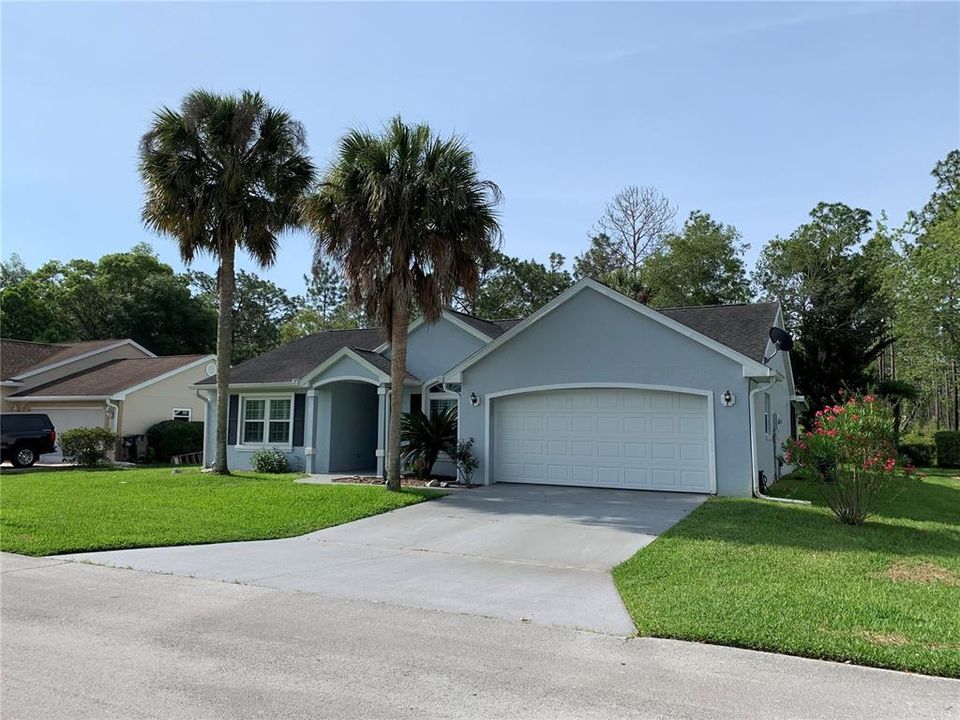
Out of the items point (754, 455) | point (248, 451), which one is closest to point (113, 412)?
point (248, 451)

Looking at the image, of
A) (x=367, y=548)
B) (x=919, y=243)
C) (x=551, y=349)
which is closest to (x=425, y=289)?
(x=551, y=349)

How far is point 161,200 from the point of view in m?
17.2

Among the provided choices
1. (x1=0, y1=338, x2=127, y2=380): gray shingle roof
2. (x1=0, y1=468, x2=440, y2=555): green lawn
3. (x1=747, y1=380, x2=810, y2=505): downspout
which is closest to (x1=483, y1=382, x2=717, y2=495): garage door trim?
(x1=747, y1=380, x2=810, y2=505): downspout

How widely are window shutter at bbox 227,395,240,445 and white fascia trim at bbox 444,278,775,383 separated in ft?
26.9

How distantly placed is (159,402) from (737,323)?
70.8 feet

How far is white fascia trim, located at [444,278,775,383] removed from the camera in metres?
13.6

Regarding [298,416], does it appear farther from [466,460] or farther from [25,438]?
[25,438]

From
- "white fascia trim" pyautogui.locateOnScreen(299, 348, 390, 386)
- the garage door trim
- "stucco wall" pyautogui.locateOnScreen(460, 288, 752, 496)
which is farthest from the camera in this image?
"white fascia trim" pyautogui.locateOnScreen(299, 348, 390, 386)

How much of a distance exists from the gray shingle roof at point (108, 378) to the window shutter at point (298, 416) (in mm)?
9188

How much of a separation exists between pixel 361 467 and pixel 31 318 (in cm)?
3108

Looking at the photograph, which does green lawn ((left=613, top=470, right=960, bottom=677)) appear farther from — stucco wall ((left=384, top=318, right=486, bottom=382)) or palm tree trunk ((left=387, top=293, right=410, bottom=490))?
stucco wall ((left=384, top=318, right=486, bottom=382))

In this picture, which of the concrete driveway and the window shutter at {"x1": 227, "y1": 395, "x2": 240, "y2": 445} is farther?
the window shutter at {"x1": 227, "y1": 395, "x2": 240, "y2": 445}

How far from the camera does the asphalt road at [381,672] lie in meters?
4.13

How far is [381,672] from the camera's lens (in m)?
4.72
